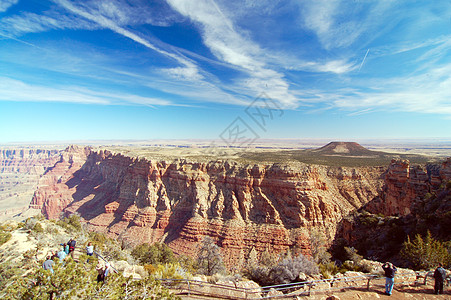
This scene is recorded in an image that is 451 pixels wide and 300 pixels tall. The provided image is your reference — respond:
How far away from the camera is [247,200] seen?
37312mm

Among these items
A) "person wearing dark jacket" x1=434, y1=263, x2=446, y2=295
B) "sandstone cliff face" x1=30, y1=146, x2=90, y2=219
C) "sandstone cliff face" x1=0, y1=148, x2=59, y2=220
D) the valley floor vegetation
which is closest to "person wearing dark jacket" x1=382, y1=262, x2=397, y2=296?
"person wearing dark jacket" x1=434, y1=263, x2=446, y2=295

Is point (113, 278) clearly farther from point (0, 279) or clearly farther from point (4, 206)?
point (4, 206)

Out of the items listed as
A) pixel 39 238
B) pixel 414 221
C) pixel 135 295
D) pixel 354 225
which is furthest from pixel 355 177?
pixel 39 238

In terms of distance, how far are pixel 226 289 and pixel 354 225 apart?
21.1m

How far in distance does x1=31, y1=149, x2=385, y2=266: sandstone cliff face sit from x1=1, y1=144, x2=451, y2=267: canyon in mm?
153

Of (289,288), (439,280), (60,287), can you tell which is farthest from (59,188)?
(439,280)

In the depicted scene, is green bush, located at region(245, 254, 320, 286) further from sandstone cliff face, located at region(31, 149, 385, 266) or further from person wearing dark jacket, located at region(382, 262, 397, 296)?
sandstone cliff face, located at region(31, 149, 385, 266)

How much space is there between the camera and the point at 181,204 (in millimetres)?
40875

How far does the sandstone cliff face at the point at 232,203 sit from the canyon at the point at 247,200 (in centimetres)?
15

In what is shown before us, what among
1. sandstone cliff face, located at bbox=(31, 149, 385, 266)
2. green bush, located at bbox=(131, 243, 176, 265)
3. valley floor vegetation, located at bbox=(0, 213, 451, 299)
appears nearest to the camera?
valley floor vegetation, located at bbox=(0, 213, 451, 299)

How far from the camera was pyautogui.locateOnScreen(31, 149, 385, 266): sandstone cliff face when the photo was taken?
3272 centimetres

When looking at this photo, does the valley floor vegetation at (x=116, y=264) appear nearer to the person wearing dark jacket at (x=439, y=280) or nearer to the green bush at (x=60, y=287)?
the green bush at (x=60, y=287)

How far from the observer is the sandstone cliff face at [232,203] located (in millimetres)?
32716

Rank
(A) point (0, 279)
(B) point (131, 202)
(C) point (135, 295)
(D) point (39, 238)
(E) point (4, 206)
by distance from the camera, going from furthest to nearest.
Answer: (E) point (4, 206) → (B) point (131, 202) → (D) point (39, 238) → (A) point (0, 279) → (C) point (135, 295)
